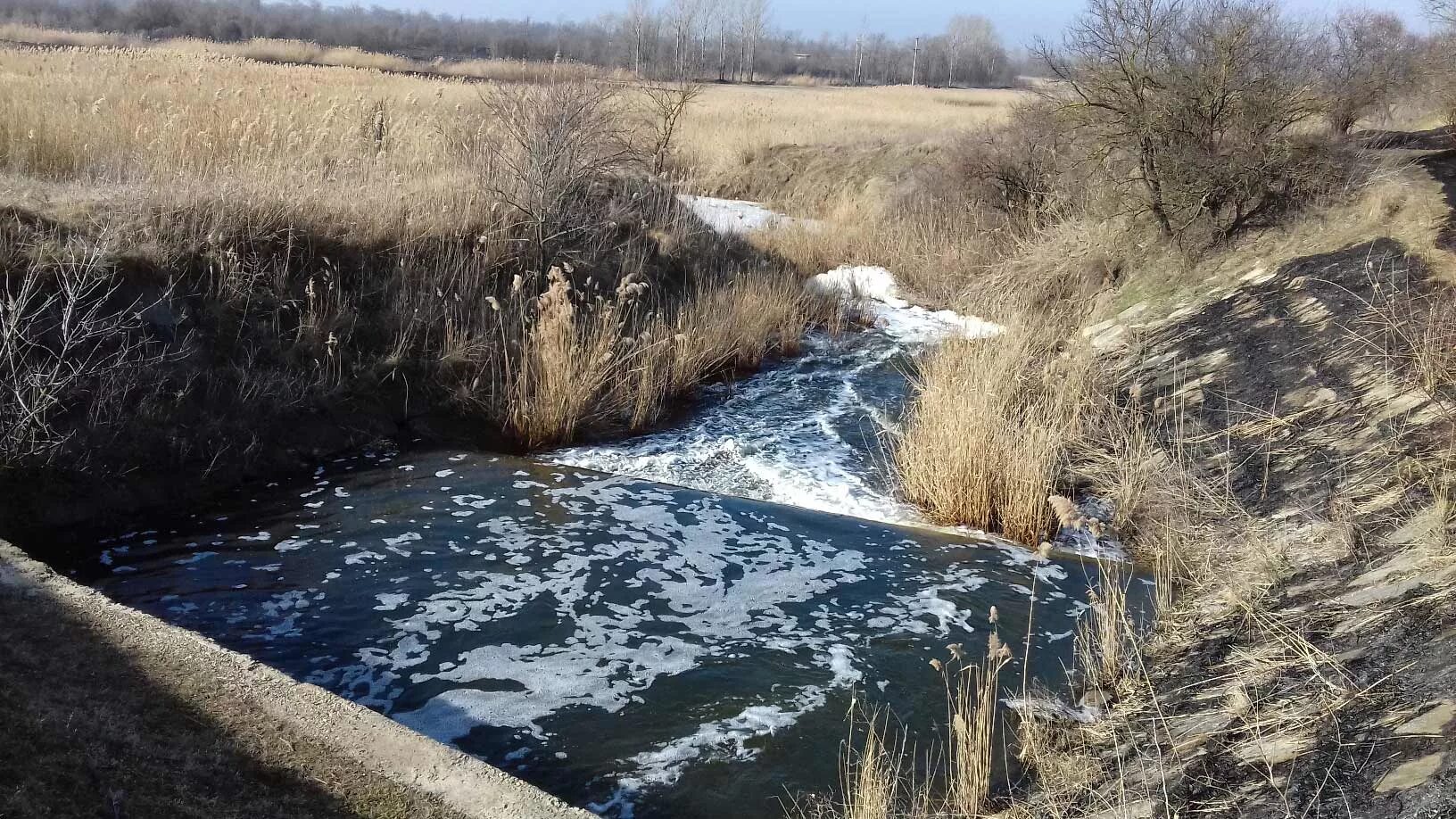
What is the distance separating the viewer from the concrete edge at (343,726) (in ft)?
10.7

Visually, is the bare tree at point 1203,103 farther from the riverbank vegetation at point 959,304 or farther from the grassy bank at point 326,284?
the grassy bank at point 326,284

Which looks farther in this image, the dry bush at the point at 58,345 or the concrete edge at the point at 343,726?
the dry bush at the point at 58,345

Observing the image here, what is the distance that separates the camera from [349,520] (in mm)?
6082

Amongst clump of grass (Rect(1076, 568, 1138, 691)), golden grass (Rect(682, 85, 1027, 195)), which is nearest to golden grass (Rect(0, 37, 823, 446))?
clump of grass (Rect(1076, 568, 1138, 691))

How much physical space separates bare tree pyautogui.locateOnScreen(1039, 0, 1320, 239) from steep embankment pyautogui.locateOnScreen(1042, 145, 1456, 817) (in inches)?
69.6

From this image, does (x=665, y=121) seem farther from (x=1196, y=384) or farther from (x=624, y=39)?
(x=624, y=39)

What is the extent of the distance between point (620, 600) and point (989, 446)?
2.46 m

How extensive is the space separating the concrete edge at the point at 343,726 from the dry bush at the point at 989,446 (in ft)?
12.0

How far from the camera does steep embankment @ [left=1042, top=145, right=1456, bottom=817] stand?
10.3 feet

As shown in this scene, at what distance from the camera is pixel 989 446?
6.36 meters

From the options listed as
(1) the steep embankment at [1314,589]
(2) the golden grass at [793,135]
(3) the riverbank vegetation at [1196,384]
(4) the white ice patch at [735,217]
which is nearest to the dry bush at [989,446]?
(3) the riverbank vegetation at [1196,384]

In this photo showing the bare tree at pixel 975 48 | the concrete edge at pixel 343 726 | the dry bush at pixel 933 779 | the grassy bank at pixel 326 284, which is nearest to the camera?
the concrete edge at pixel 343 726

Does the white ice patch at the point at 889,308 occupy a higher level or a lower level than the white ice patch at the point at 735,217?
lower

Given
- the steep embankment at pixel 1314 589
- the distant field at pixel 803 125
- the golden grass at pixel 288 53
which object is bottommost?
the steep embankment at pixel 1314 589
